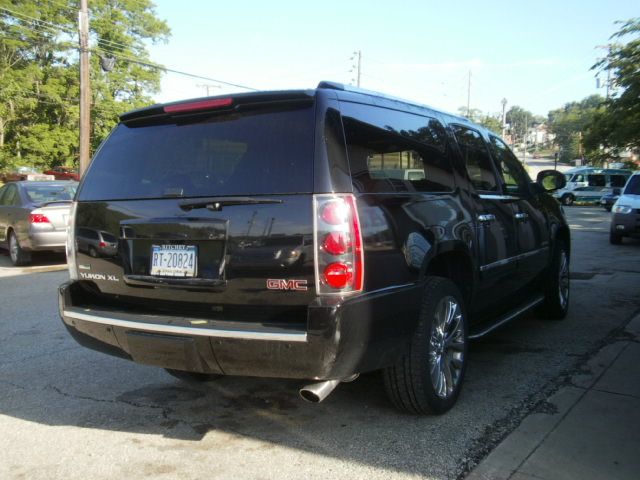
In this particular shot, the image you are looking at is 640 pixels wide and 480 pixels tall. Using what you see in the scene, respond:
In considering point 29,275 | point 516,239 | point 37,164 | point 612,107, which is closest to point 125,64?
point 37,164

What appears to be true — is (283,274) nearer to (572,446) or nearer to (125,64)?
(572,446)

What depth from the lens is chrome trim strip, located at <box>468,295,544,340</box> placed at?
4106mm

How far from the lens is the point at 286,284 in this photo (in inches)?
114

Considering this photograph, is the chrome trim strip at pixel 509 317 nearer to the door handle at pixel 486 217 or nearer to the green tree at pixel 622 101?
the door handle at pixel 486 217

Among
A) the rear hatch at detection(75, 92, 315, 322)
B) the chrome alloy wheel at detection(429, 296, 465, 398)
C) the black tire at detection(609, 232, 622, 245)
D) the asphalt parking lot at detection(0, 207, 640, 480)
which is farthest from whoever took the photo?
the black tire at detection(609, 232, 622, 245)

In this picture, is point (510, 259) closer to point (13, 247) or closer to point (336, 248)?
point (336, 248)

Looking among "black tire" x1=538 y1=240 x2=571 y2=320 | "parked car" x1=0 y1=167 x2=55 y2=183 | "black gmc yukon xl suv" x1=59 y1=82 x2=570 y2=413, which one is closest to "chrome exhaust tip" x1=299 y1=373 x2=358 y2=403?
"black gmc yukon xl suv" x1=59 y1=82 x2=570 y2=413

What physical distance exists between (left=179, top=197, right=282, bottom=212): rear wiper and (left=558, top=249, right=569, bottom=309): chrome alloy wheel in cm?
401

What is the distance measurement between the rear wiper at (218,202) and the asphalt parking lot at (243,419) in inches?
52.3

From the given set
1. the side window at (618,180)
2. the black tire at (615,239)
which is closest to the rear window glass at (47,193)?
the black tire at (615,239)

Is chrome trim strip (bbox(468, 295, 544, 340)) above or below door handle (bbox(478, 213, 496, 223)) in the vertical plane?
below

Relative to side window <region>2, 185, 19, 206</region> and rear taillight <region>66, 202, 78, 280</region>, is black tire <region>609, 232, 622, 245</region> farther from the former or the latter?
rear taillight <region>66, 202, 78, 280</region>

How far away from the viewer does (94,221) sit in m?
3.53

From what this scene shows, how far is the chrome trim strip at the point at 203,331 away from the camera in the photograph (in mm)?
2818
